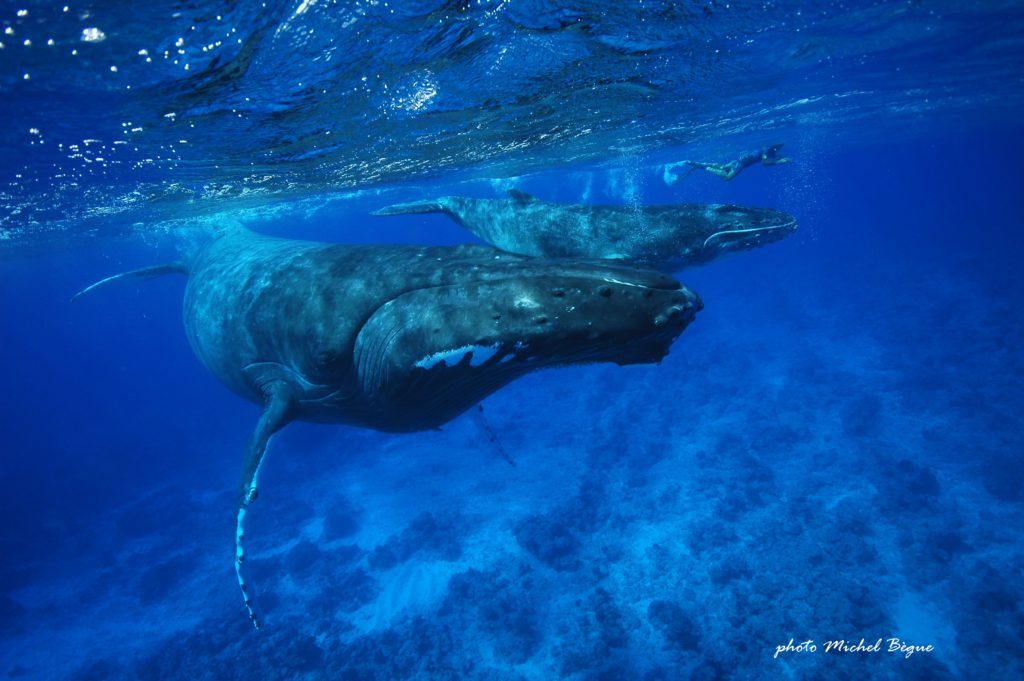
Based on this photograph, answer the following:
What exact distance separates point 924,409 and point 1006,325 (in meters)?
12.9

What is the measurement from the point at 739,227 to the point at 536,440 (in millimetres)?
19676

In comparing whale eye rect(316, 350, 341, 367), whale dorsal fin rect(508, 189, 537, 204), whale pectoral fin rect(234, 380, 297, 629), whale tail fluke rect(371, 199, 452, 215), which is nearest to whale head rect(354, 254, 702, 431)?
whale eye rect(316, 350, 341, 367)

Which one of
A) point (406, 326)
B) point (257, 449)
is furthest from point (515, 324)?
point (257, 449)

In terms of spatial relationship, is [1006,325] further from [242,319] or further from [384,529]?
[242,319]

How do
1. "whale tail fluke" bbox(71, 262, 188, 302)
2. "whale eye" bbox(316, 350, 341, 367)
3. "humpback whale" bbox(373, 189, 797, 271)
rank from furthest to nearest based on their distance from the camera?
"whale tail fluke" bbox(71, 262, 188, 302) → "humpback whale" bbox(373, 189, 797, 271) → "whale eye" bbox(316, 350, 341, 367)

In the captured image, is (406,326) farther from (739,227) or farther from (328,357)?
(739,227)

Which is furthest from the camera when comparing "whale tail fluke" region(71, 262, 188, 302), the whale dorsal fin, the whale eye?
"whale tail fluke" region(71, 262, 188, 302)

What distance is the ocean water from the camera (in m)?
9.32

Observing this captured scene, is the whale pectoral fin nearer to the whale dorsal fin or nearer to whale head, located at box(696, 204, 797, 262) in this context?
the whale dorsal fin

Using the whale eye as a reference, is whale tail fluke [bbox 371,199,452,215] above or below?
above

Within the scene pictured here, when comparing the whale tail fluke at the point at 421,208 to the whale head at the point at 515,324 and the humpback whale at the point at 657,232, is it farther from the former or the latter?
the whale head at the point at 515,324

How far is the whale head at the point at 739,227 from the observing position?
21.4 feet

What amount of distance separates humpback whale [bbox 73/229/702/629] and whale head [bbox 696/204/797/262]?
3981 millimetres

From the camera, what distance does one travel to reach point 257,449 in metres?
4.91
